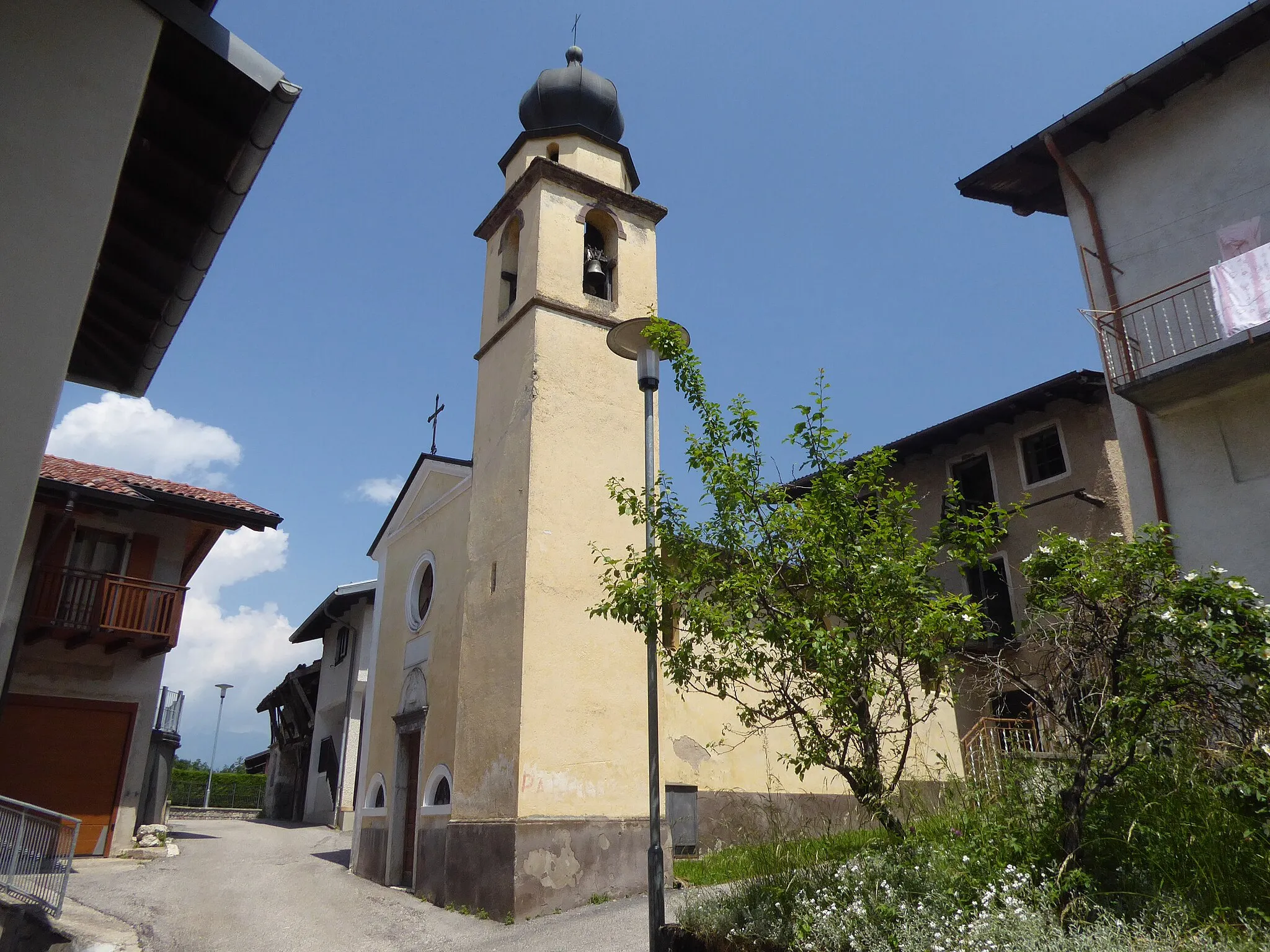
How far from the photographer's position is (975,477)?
18656 millimetres

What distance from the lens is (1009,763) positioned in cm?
655

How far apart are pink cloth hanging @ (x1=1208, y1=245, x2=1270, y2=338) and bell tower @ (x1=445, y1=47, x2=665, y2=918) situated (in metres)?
7.26

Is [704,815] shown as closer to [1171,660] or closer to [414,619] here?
[414,619]

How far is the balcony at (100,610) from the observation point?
1380 centimetres

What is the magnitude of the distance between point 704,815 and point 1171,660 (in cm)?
789

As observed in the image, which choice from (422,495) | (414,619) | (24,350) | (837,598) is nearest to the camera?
(24,350)

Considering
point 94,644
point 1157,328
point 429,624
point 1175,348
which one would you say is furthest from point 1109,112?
point 94,644

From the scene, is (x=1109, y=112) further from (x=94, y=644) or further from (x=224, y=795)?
(x=224, y=795)

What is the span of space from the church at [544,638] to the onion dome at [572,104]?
0.03 metres

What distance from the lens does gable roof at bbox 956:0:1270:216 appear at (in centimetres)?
1027

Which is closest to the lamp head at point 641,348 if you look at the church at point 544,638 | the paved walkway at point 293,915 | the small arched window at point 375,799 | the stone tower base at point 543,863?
the church at point 544,638

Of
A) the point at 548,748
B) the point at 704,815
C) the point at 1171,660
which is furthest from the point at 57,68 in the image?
the point at 704,815

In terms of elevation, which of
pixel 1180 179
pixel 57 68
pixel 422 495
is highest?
pixel 1180 179

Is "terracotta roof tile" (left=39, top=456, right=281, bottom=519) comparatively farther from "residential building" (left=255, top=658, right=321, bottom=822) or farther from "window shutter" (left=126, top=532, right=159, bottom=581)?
"residential building" (left=255, top=658, right=321, bottom=822)
